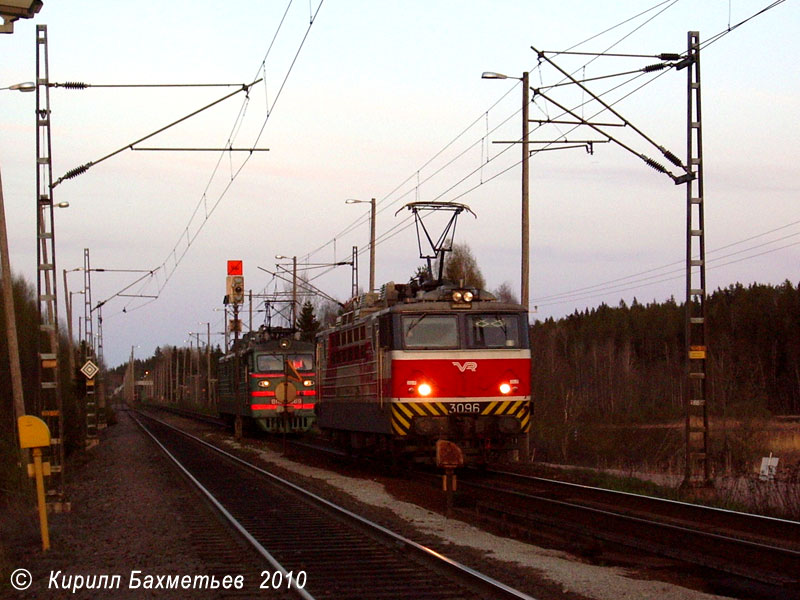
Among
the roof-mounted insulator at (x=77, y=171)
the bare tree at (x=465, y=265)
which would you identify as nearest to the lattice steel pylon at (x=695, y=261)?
the roof-mounted insulator at (x=77, y=171)

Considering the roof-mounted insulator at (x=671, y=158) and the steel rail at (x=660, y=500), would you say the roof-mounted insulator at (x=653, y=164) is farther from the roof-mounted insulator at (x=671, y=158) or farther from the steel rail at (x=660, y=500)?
the steel rail at (x=660, y=500)

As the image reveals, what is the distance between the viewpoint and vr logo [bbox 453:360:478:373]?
62.3 ft

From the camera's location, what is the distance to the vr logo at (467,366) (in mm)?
18984

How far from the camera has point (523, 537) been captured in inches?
511

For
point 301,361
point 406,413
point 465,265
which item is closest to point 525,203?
point 406,413

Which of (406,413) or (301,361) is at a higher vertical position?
(301,361)

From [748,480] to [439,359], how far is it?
19.7 ft

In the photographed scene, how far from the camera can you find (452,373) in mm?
18969

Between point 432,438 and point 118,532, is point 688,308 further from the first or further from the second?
point 118,532

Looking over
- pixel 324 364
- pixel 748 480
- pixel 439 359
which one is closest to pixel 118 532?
pixel 439 359

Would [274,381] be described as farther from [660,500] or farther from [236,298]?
[660,500]

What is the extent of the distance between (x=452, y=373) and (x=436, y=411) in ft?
2.59

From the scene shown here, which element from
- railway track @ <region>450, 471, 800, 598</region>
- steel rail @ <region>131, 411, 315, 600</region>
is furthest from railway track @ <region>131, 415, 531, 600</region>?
railway track @ <region>450, 471, 800, 598</region>

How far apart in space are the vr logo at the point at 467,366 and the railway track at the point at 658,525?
2.27 metres
